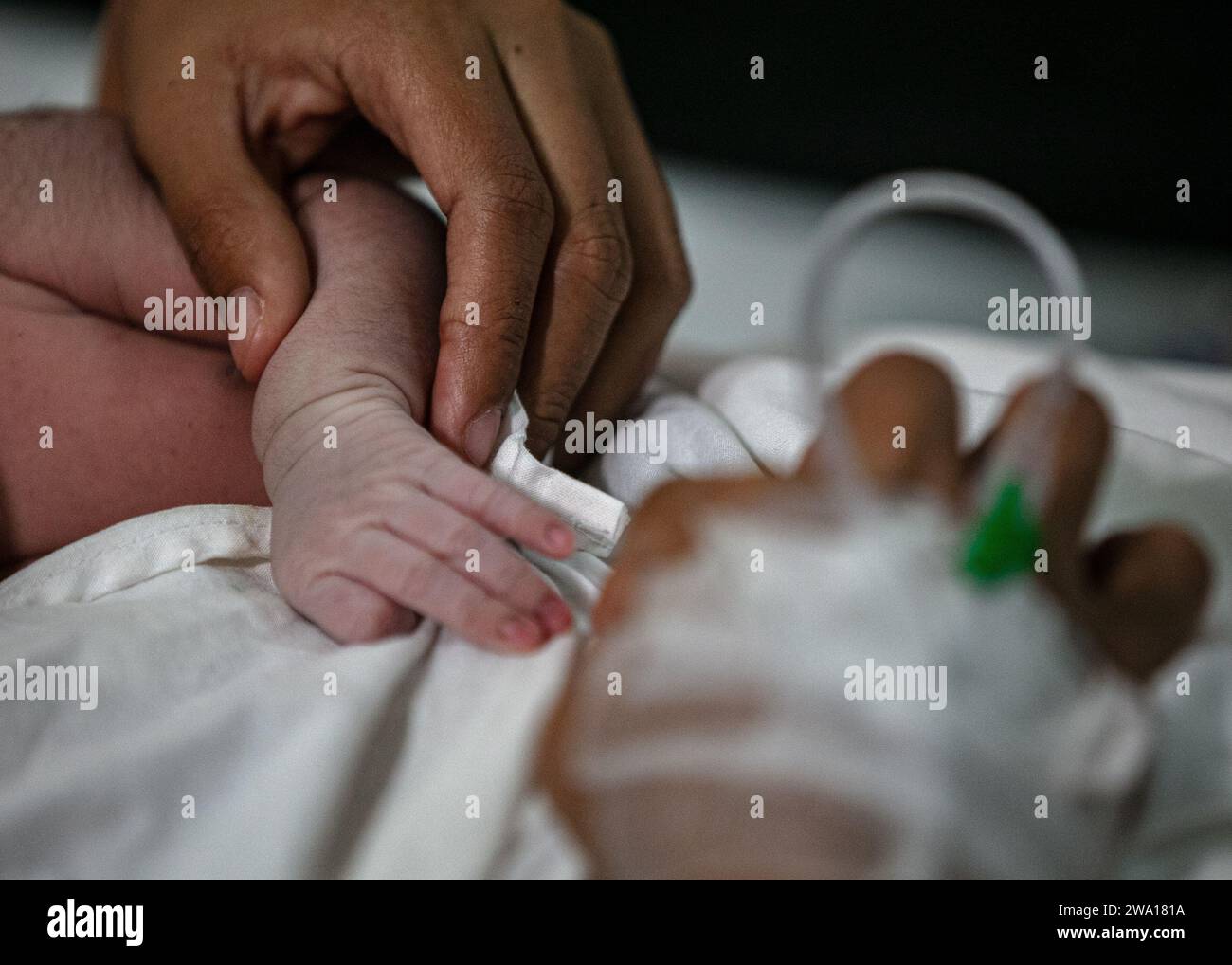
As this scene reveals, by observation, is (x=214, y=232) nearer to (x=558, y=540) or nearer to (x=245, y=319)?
(x=245, y=319)

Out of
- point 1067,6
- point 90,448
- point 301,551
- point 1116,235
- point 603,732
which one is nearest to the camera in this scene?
point 603,732

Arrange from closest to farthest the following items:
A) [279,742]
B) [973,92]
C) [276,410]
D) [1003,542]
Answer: [1003,542]
[279,742]
[276,410]
[973,92]

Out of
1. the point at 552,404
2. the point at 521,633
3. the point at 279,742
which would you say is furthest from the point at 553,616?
the point at 552,404

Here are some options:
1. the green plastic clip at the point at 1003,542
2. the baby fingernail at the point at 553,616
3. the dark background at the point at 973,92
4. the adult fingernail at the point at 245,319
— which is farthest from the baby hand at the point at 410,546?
the dark background at the point at 973,92

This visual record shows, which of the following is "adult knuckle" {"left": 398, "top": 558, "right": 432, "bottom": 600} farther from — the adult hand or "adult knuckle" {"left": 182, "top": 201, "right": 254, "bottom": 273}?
"adult knuckle" {"left": 182, "top": 201, "right": 254, "bottom": 273}

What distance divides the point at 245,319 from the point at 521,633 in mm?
299

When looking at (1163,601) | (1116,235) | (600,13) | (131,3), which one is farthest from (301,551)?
(1116,235)

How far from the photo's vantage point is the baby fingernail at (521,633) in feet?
1.60

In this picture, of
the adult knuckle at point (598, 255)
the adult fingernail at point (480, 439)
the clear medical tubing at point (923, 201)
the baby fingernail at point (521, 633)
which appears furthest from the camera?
the adult knuckle at point (598, 255)

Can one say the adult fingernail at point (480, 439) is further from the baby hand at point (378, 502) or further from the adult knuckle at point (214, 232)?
the adult knuckle at point (214, 232)

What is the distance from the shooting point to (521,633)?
49 cm
